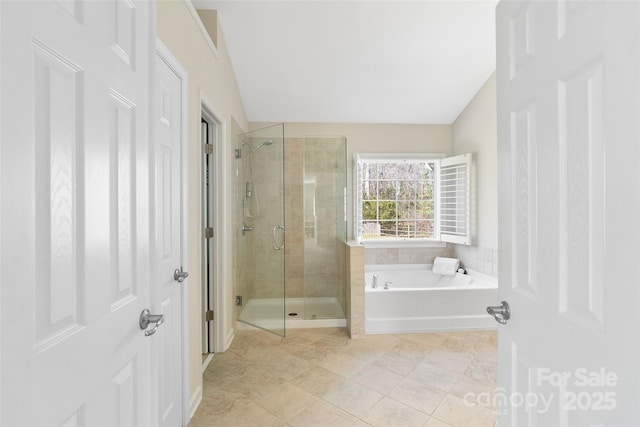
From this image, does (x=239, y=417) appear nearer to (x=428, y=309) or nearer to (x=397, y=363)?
(x=397, y=363)

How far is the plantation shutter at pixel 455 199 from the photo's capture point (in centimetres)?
377

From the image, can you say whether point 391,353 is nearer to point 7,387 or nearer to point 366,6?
point 7,387

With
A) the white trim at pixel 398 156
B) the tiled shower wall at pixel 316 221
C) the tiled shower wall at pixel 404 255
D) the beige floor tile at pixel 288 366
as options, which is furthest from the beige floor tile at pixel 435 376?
the white trim at pixel 398 156

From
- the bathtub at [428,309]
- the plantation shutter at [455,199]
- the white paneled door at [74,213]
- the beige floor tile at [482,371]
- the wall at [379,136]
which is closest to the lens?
the white paneled door at [74,213]

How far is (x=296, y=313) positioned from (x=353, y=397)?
150 cm

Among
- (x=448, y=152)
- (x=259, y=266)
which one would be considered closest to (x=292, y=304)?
(x=259, y=266)

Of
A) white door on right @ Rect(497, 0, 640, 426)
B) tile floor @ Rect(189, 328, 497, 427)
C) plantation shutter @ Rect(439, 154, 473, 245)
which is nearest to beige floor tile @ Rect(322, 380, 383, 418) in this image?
tile floor @ Rect(189, 328, 497, 427)

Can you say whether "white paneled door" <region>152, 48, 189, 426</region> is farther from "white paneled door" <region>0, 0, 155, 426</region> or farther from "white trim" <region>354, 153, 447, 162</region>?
"white trim" <region>354, 153, 447, 162</region>

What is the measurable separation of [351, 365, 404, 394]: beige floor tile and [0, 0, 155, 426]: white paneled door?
5.33 ft

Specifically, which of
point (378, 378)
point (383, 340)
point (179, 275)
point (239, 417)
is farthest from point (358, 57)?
point (239, 417)

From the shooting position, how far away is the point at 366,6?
A: 257 centimetres

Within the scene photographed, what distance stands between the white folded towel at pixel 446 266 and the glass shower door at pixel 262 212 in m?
1.98

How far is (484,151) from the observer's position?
358 cm

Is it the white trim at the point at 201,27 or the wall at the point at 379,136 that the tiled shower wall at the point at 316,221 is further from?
the white trim at the point at 201,27
